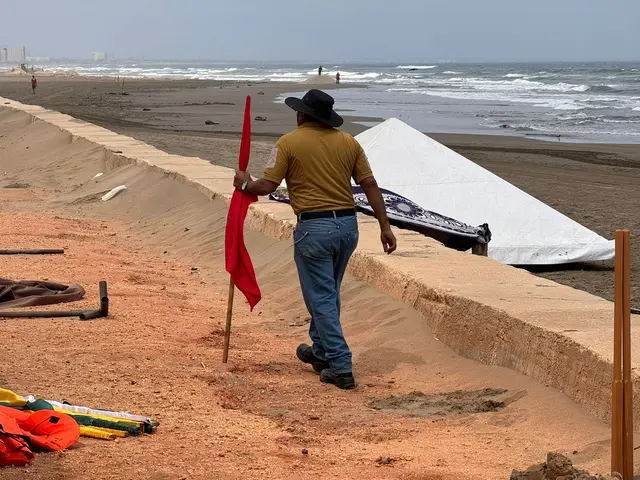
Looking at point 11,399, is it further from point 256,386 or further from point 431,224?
point 431,224

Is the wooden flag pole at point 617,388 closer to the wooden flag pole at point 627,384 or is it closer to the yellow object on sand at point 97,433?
the wooden flag pole at point 627,384

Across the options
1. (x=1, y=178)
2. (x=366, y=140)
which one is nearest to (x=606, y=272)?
(x=366, y=140)

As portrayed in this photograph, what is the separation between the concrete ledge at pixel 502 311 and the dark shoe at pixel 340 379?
787 mm

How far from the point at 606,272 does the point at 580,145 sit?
14.4 meters

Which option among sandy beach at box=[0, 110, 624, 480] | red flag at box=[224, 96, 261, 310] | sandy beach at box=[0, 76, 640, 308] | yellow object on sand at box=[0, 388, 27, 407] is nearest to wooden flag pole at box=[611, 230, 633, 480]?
sandy beach at box=[0, 110, 624, 480]

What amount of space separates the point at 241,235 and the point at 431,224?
4.27 metres

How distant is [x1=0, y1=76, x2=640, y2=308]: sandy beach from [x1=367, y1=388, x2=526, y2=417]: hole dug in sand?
368 cm

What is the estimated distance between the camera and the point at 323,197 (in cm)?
588

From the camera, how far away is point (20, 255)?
31.7 ft

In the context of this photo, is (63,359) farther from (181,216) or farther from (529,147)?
(529,147)

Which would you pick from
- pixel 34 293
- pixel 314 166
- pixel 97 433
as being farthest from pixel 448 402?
pixel 34 293

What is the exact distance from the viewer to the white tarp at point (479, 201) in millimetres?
10797

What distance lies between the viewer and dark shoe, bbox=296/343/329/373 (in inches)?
248

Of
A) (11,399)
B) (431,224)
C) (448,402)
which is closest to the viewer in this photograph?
(11,399)
